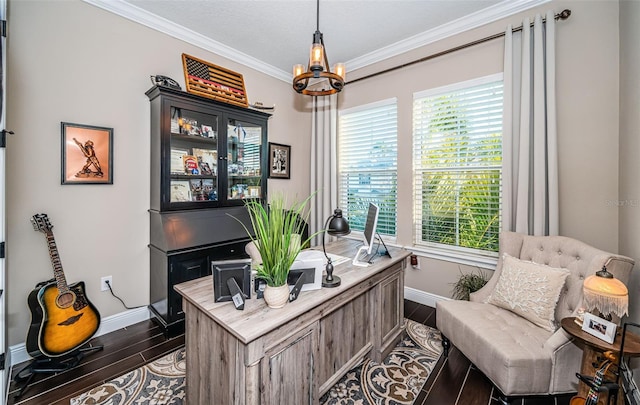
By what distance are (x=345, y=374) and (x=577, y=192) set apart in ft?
7.66

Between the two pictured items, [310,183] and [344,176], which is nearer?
[344,176]

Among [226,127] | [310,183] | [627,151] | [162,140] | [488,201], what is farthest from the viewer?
[310,183]

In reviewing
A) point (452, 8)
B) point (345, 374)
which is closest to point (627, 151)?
point (452, 8)

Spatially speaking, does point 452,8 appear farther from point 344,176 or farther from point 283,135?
point 283,135

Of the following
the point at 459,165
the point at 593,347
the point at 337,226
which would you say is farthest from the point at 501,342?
the point at 459,165

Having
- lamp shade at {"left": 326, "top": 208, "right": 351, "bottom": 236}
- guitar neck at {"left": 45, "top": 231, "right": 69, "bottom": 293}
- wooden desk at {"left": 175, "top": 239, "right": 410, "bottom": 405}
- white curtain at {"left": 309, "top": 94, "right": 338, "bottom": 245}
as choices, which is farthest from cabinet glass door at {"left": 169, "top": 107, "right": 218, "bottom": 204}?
lamp shade at {"left": 326, "top": 208, "right": 351, "bottom": 236}

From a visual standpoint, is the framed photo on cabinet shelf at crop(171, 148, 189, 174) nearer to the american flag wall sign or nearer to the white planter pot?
the american flag wall sign

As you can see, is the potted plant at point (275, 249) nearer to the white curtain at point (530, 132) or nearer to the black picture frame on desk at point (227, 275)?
the black picture frame on desk at point (227, 275)

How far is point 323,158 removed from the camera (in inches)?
151

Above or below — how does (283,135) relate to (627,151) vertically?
above

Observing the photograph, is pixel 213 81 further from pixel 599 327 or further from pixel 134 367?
pixel 599 327

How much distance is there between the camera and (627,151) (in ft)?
6.07

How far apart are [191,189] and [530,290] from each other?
118 inches

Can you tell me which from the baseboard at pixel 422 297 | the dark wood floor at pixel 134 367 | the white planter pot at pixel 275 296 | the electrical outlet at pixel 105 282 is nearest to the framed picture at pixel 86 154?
the electrical outlet at pixel 105 282
